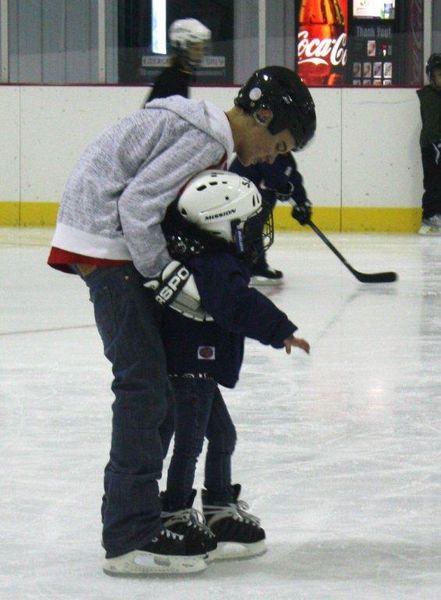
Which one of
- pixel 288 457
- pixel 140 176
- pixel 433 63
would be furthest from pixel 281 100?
pixel 433 63

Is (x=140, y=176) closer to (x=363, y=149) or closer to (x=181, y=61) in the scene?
(x=181, y=61)

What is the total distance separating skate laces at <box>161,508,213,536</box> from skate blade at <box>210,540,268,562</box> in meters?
0.03

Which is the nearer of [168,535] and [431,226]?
[168,535]

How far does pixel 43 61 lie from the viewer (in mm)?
9641

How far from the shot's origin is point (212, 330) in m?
2.14

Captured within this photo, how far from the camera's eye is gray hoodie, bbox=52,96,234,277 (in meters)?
2.03

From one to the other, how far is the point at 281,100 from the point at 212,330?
1.19 ft

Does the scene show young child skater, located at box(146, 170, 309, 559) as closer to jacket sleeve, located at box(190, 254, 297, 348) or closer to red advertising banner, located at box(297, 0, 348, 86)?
jacket sleeve, located at box(190, 254, 297, 348)

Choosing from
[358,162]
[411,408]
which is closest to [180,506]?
[411,408]

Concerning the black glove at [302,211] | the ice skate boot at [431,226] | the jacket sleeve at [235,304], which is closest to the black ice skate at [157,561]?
the jacket sleeve at [235,304]

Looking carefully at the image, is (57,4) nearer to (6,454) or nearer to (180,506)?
(6,454)

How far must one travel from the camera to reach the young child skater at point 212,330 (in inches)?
79.2

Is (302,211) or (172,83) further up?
(172,83)

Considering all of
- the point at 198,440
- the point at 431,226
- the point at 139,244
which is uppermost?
the point at 139,244
